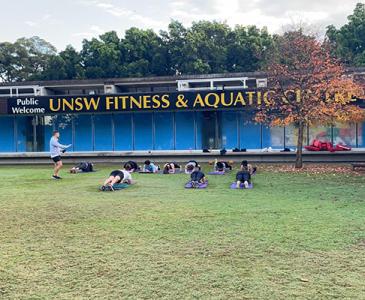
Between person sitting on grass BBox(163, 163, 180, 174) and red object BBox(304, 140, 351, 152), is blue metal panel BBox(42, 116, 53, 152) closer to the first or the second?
person sitting on grass BBox(163, 163, 180, 174)

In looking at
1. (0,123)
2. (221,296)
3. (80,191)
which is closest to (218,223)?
(221,296)

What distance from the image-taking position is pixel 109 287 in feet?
14.6

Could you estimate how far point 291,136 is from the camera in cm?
2155

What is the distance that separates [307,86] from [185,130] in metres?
7.62

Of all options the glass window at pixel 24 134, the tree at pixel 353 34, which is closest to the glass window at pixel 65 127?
the glass window at pixel 24 134

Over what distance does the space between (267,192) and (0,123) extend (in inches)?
712

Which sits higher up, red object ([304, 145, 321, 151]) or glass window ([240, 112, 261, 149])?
glass window ([240, 112, 261, 149])

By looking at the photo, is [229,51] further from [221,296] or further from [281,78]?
[221,296]

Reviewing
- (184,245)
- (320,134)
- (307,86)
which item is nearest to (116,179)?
(184,245)

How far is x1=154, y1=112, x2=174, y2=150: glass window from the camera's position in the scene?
22766 millimetres

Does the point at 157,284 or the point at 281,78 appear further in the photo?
the point at 281,78

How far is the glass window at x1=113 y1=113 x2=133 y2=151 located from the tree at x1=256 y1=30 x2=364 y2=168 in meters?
7.88

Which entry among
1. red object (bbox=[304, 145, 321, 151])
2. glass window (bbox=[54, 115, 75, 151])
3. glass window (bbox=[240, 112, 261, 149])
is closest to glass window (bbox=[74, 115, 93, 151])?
glass window (bbox=[54, 115, 75, 151])

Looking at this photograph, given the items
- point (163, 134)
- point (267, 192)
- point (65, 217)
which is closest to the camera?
point (65, 217)
